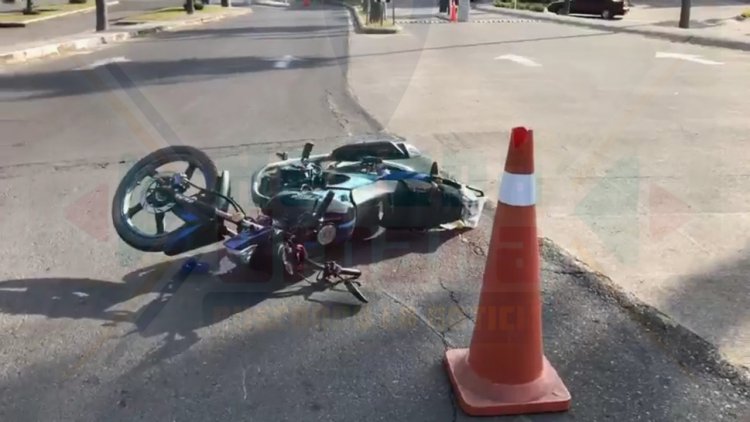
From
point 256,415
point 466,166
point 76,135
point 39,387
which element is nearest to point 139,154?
point 76,135

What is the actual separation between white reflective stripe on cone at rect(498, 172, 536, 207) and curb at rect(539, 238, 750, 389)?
1.08m

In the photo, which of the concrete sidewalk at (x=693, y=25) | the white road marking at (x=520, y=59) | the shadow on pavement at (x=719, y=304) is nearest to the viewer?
the shadow on pavement at (x=719, y=304)

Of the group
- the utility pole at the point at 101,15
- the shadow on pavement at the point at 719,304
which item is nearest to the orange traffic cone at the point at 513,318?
the shadow on pavement at the point at 719,304

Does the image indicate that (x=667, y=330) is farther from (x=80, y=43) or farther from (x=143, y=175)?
(x=80, y=43)

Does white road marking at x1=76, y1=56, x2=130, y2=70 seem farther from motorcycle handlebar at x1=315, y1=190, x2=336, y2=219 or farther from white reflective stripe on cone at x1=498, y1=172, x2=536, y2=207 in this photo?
white reflective stripe on cone at x1=498, y1=172, x2=536, y2=207

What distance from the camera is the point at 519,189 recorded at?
3.29 metres

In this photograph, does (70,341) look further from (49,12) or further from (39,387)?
(49,12)

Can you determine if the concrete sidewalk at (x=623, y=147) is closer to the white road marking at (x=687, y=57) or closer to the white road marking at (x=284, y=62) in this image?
the white road marking at (x=687, y=57)

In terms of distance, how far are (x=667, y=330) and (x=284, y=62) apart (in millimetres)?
14828

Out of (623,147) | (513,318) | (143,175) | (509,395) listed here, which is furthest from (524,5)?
(509,395)

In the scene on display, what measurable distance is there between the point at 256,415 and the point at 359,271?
146cm

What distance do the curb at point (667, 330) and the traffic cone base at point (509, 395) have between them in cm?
71

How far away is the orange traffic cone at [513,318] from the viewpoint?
3213 millimetres

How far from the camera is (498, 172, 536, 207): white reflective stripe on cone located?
10.7ft
